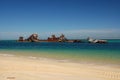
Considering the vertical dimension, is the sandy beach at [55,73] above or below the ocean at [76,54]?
above

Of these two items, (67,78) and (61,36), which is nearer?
(67,78)

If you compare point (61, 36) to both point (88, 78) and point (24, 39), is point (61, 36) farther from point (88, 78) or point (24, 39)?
point (88, 78)

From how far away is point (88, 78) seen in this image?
33.2 ft

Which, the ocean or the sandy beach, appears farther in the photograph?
the ocean

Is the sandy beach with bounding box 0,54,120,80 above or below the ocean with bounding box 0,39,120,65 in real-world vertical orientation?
above

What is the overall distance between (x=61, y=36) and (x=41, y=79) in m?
121

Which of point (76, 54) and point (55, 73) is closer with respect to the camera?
point (55, 73)

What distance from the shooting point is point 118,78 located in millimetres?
10289

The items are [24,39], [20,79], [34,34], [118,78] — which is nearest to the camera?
[20,79]

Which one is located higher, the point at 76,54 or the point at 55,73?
the point at 55,73

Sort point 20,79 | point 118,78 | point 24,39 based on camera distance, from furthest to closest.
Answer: point 24,39 < point 118,78 < point 20,79

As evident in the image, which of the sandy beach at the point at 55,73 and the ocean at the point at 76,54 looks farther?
the ocean at the point at 76,54

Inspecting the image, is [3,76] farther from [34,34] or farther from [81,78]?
[34,34]

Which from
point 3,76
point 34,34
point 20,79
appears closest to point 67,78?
point 20,79
